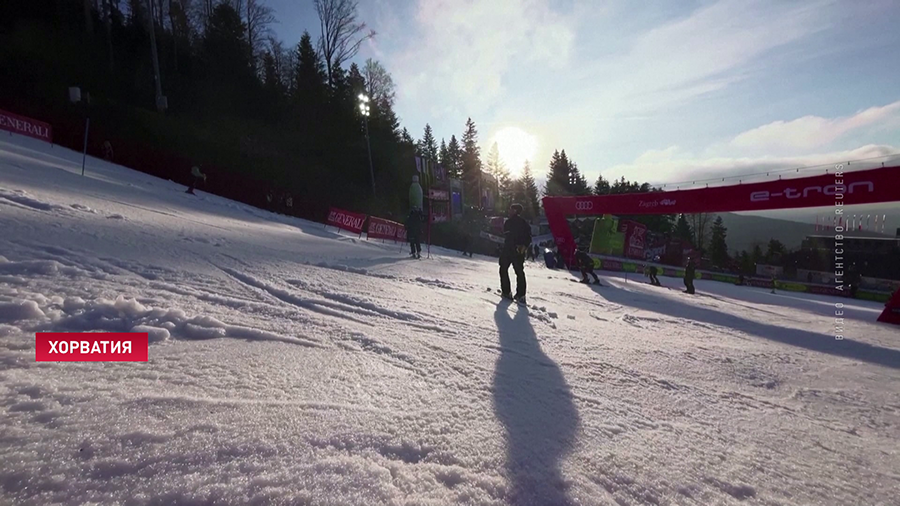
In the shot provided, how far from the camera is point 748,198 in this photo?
1214 centimetres

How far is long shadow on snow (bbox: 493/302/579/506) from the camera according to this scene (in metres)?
1.78

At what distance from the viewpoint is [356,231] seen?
65.1 feet

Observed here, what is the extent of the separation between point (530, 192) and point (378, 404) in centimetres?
7614

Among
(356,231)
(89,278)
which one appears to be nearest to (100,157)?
(356,231)

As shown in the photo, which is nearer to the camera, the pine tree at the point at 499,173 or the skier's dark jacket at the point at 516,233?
the skier's dark jacket at the point at 516,233

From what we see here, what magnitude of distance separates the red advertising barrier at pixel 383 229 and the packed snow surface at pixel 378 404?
12.8 metres

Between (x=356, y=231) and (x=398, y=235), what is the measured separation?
227 centimetres

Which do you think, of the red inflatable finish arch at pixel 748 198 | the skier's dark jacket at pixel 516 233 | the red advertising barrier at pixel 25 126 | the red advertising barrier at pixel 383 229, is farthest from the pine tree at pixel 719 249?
the red advertising barrier at pixel 25 126

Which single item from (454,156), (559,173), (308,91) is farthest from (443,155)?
(308,91)

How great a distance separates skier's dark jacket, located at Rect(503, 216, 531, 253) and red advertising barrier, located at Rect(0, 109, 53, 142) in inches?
947

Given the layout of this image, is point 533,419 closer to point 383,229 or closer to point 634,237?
point 383,229

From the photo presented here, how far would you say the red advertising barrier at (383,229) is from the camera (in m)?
18.1

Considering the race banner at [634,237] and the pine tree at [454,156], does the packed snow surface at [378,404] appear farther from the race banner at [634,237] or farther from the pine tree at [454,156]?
the pine tree at [454,156]

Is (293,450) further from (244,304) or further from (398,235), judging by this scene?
(398,235)
